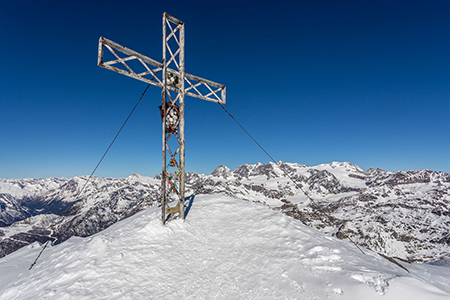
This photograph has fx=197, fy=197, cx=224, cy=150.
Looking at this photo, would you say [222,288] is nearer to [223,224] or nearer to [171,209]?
[223,224]

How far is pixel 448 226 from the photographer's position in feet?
627

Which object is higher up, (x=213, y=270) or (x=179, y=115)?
(x=179, y=115)

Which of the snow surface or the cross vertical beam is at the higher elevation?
the cross vertical beam

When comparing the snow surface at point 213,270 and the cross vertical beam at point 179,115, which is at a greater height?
the cross vertical beam at point 179,115

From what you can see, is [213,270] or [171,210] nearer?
[213,270]

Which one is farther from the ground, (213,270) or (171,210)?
(171,210)

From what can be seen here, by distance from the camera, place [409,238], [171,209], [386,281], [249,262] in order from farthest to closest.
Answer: [409,238], [171,209], [249,262], [386,281]

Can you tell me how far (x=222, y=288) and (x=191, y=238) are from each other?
353 centimetres

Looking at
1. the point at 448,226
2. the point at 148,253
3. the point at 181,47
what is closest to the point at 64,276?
the point at 148,253

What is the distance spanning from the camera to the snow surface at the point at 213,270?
6.01 metres

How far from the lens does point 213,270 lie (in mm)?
7812

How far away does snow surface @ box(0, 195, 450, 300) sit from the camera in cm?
601

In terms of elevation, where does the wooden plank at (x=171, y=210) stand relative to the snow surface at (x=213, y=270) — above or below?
above

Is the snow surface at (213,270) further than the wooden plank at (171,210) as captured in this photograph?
No
